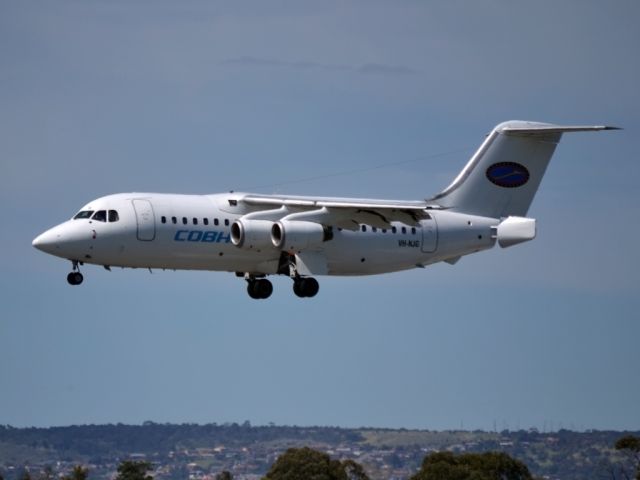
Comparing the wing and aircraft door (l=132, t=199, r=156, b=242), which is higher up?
the wing

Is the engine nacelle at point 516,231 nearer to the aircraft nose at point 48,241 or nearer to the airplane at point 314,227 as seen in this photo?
the airplane at point 314,227

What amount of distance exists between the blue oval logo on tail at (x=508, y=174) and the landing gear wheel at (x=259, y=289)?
5862 millimetres

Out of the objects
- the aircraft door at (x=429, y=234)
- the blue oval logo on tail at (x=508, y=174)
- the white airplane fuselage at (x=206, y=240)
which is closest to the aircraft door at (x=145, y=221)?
the white airplane fuselage at (x=206, y=240)

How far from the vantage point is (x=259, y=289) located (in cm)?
3772

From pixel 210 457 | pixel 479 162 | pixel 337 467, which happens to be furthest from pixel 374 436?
pixel 479 162

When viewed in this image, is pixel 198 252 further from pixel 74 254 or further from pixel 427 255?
pixel 427 255

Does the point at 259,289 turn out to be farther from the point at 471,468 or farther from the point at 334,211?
the point at 471,468

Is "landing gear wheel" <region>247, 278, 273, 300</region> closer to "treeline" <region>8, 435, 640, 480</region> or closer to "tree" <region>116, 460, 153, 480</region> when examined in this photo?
"treeline" <region>8, 435, 640, 480</region>

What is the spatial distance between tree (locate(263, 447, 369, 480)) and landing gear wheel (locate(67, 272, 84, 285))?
48.4 ft

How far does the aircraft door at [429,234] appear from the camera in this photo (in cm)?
3794

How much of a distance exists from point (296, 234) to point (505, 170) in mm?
6403

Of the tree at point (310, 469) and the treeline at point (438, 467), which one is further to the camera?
the tree at point (310, 469)

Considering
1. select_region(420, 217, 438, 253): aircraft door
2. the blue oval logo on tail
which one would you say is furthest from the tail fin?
select_region(420, 217, 438, 253): aircraft door

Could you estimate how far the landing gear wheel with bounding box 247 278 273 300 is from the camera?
37719mm
